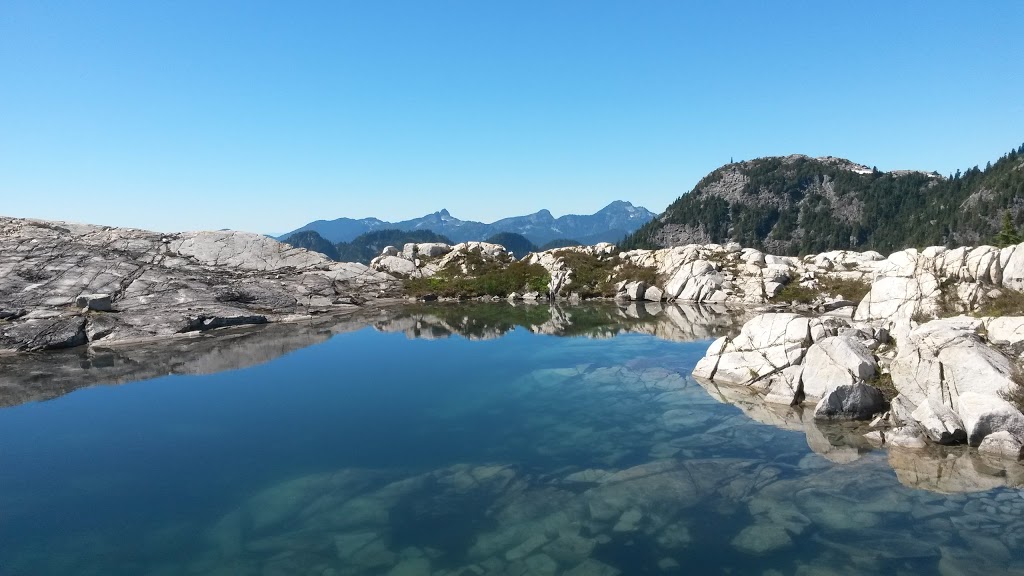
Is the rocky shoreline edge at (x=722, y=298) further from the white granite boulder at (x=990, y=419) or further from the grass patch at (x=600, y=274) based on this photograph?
the grass patch at (x=600, y=274)

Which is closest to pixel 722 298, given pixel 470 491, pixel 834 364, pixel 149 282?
pixel 834 364

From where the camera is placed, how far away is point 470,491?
1948cm

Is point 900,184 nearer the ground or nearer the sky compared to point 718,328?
nearer the sky

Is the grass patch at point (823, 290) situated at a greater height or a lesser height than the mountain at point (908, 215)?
lesser

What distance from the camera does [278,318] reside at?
6169 cm

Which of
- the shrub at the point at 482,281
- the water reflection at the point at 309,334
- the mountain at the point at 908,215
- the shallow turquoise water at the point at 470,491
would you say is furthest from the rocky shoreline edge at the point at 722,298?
the mountain at the point at 908,215

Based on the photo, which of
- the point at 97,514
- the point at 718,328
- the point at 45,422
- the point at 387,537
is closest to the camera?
the point at 387,537

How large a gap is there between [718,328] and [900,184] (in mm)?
187025

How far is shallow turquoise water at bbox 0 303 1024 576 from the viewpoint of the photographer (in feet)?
49.7

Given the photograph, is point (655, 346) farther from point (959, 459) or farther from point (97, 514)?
point (97, 514)

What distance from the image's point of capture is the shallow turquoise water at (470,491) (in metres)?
15.1

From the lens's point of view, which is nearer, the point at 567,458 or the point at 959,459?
the point at 959,459

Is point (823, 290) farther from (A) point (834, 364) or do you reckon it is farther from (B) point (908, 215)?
(B) point (908, 215)

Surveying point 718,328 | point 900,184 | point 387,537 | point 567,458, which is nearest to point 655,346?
point 718,328
